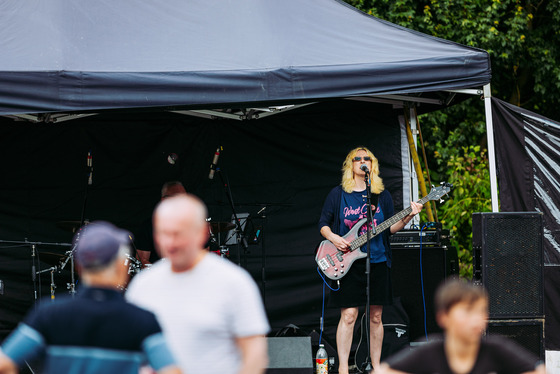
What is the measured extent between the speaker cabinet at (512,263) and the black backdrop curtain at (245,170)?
Answer: 223 cm

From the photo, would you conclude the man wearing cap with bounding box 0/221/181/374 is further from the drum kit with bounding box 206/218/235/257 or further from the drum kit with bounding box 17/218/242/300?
the drum kit with bounding box 206/218/235/257

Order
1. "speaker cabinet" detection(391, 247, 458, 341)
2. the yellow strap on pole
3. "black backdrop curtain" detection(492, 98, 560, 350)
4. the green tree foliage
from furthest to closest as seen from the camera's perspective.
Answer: the green tree foliage < the yellow strap on pole < "speaker cabinet" detection(391, 247, 458, 341) < "black backdrop curtain" detection(492, 98, 560, 350)

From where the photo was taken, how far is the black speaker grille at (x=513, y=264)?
20.4 feet

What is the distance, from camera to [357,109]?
842cm

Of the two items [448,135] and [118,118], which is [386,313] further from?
[448,135]

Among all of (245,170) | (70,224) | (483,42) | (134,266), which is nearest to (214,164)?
(245,170)

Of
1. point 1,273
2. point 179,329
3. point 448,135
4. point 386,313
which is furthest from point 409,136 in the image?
point 448,135

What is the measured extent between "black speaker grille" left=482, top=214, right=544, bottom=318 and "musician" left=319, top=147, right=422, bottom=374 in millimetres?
835

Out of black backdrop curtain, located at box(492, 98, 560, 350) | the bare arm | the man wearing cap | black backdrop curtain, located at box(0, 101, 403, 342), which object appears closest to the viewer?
the man wearing cap

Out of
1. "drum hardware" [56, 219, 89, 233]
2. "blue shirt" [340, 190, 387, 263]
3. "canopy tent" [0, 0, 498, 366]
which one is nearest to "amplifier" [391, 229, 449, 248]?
"canopy tent" [0, 0, 498, 366]

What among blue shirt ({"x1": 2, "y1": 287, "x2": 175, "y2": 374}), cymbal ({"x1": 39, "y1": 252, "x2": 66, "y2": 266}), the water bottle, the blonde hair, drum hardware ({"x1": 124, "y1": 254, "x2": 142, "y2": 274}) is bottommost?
the water bottle

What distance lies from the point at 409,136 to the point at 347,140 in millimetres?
687

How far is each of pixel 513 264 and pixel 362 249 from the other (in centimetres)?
135

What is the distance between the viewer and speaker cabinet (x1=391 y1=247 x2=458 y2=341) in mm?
7844
